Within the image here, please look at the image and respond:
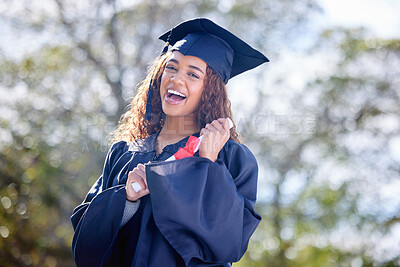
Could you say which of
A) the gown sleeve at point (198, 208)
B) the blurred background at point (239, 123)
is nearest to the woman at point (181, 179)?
the gown sleeve at point (198, 208)

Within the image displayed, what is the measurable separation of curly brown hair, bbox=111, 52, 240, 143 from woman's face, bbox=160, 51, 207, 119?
4 cm

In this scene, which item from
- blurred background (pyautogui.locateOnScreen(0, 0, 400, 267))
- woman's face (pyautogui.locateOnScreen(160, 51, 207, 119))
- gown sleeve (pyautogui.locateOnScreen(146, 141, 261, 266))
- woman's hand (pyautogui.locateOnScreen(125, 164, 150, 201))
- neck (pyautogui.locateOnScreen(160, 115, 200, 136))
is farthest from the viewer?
blurred background (pyautogui.locateOnScreen(0, 0, 400, 267))

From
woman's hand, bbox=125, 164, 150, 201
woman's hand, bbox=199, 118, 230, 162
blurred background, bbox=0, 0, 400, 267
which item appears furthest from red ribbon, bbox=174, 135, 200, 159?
blurred background, bbox=0, 0, 400, 267

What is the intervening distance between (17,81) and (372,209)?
6.55 metres

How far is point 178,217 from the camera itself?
1671 mm

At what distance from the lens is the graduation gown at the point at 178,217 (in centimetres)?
169

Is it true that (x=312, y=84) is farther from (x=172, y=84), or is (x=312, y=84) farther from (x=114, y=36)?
(x=172, y=84)

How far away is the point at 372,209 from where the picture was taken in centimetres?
843

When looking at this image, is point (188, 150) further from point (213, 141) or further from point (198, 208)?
point (198, 208)

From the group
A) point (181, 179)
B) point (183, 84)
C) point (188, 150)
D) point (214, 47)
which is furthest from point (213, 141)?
point (214, 47)

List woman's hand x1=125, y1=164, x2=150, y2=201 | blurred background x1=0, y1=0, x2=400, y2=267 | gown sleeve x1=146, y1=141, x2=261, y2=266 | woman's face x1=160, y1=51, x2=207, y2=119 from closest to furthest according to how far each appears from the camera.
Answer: gown sleeve x1=146, y1=141, x2=261, y2=266 < woman's hand x1=125, y1=164, x2=150, y2=201 < woman's face x1=160, y1=51, x2=207, y2=119 < blurred background x1=0, y1=0, x2=400, y2=267

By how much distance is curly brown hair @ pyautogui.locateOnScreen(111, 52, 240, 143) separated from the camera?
2.05 metres

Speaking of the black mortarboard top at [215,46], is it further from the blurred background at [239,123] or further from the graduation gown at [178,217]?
the blurred background at [239,123]

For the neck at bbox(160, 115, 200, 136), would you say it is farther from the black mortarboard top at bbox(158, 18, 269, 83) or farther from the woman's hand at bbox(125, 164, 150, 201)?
the woman's hand at bbox(125, 164, 150, 201)
